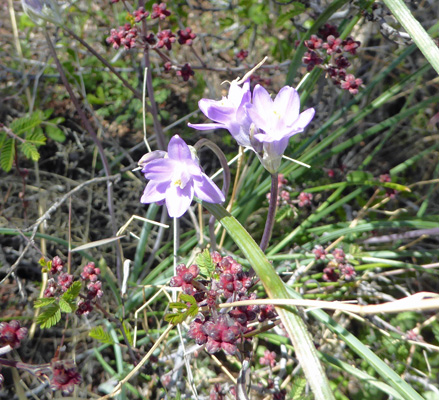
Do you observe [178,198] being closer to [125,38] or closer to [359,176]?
[125,38]

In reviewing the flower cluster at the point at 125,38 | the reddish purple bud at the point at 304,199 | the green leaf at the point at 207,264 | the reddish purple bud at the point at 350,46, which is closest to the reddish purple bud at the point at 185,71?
the flower cluster at the point at 125,38

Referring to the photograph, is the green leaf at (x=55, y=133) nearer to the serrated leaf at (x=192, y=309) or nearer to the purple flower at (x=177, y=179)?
the purple flower at (x=177, y=179)

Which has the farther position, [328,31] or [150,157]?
[328,31]

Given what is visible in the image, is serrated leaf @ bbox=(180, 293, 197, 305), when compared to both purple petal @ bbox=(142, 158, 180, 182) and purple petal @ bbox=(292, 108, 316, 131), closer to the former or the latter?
purple petal @ bbox=(142, 158, 180, 182)

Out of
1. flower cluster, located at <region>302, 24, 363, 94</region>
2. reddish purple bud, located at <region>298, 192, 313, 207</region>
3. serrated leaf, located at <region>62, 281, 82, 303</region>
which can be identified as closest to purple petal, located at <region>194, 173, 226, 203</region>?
serrated leaf, located at <region>62, 281, 82, 303</region>

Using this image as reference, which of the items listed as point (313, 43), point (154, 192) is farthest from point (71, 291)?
point (313, 43)

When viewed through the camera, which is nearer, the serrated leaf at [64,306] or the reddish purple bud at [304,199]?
the serrated leaf at [64,306]

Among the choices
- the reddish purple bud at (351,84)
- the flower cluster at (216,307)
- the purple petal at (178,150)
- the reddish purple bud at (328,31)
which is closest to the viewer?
the flower cluster at (216,307)
